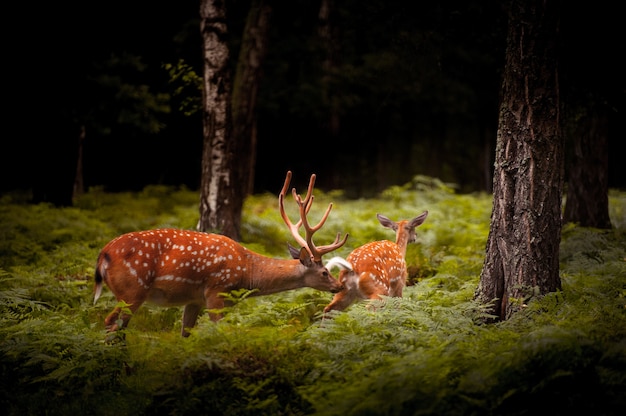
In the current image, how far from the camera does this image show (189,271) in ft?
21.4

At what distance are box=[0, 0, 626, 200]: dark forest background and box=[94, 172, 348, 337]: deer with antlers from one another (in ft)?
11.6

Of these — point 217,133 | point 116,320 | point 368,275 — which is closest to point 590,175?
point 368,275

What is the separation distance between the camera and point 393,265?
7461 mm

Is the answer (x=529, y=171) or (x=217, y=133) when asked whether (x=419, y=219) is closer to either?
(x=529, y=171)

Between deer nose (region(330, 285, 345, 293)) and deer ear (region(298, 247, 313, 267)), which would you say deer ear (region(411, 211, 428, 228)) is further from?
deer ear (region(298, 247, 313, 267))

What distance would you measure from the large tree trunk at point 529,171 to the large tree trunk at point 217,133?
471cm

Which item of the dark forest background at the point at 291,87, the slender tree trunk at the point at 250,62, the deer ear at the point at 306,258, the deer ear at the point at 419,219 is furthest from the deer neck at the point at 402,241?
the slender tree trunk at the point at 250,62

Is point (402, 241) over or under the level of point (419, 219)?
under

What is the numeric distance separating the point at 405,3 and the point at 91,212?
740cm

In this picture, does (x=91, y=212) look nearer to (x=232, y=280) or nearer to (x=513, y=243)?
(x=232, y=280)

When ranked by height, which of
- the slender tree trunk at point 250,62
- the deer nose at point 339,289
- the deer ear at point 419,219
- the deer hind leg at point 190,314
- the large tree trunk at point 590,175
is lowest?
the deer hind leg at point 190,314

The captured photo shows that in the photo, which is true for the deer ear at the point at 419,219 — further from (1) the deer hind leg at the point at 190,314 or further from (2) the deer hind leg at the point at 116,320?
(2) the deer hind leg at the point at 116,320

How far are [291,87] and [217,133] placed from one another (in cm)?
1516

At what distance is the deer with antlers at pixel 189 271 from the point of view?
246 inches
